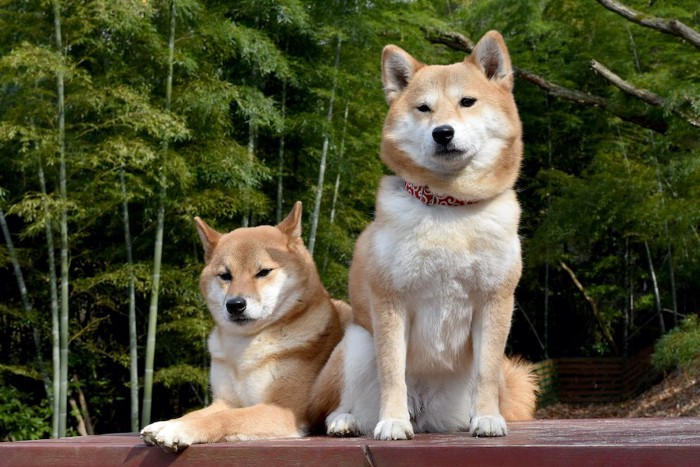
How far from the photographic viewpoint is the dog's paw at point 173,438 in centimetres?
216

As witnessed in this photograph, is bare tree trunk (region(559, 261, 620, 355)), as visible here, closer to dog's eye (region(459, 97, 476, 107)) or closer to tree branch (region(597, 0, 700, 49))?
tree branch (region(597, 0, 700, 49))

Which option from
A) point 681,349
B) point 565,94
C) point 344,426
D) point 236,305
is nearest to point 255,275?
point 236,305

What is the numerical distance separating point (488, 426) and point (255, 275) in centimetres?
100

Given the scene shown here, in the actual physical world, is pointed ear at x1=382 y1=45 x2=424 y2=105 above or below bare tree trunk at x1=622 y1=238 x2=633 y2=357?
above

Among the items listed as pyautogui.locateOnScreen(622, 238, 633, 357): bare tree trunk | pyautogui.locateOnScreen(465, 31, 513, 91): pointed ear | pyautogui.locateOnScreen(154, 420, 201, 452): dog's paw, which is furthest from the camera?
pyautogui.locateOnScreen(622, 238, 633, 357): bare tree trunk

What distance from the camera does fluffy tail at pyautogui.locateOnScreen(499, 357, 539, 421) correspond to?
111 inches

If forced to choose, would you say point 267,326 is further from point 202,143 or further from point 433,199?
point 202,143

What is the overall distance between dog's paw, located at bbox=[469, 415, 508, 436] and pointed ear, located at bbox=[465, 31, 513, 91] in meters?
1.01

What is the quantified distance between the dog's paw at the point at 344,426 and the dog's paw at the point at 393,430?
27 cm

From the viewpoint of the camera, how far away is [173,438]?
7.09 ft

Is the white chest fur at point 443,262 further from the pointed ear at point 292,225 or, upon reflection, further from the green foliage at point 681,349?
the green foliage at point 681,349

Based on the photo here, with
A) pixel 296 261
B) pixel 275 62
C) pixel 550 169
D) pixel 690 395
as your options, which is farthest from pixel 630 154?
pixel 296 261

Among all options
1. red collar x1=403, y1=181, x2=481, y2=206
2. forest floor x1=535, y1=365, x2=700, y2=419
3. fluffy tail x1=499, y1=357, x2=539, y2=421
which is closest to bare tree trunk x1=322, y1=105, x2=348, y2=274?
forest floor x1=535, y1=365, x2=700, y2=419

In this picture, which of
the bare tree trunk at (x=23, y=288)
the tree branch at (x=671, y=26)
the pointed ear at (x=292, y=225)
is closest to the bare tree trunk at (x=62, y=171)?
the bare tree trunk at (x=23, y=288)
